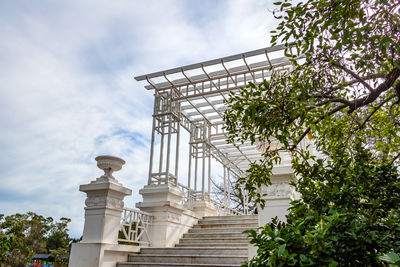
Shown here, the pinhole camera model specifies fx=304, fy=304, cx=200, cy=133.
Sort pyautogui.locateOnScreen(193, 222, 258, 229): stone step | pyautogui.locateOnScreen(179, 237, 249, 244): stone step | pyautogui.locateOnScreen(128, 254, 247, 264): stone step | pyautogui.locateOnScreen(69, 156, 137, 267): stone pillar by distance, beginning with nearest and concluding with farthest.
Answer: pyautogui.locateOnScreen(69, 156, 137, 267): stone pillar, pyautogui.locateOnScreen(128, 254, 247, 264): stone step, pyautogui.locateOnScreen(179, 237, 249, 244): stone step, pyautogui.locateOnScreen(193, 222, 258, 229): stone step

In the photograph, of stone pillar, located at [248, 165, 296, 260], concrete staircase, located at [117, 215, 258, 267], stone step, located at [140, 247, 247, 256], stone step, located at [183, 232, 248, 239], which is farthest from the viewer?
stone step, located at [183, 232, 248, 239]

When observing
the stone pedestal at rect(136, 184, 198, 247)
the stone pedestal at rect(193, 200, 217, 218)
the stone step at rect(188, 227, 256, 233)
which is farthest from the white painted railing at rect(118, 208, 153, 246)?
the stone pedestal at rect(193, 200, 217, 218)

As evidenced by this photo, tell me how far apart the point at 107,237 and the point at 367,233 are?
4.22 m

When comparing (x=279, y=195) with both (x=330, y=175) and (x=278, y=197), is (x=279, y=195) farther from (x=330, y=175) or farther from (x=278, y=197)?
(x=330, y=175)

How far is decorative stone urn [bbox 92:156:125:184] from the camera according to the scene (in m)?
5.09

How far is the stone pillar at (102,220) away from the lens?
15.6ft

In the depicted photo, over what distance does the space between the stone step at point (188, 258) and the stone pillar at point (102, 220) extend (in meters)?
0.46

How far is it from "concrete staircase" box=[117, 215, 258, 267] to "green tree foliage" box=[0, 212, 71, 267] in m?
1.81

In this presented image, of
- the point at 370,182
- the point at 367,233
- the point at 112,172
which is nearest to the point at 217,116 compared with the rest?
the point at 112,172

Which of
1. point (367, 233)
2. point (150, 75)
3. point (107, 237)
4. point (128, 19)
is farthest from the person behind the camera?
point (150, 75)

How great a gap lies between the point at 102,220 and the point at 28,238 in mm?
10141

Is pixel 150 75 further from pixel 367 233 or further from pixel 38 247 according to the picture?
pixel 38 247

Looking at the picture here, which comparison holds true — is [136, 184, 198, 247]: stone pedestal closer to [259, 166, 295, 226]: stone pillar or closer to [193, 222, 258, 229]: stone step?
[193, 222, 258, 229]: stone step

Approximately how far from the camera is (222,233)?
6.77 metres
